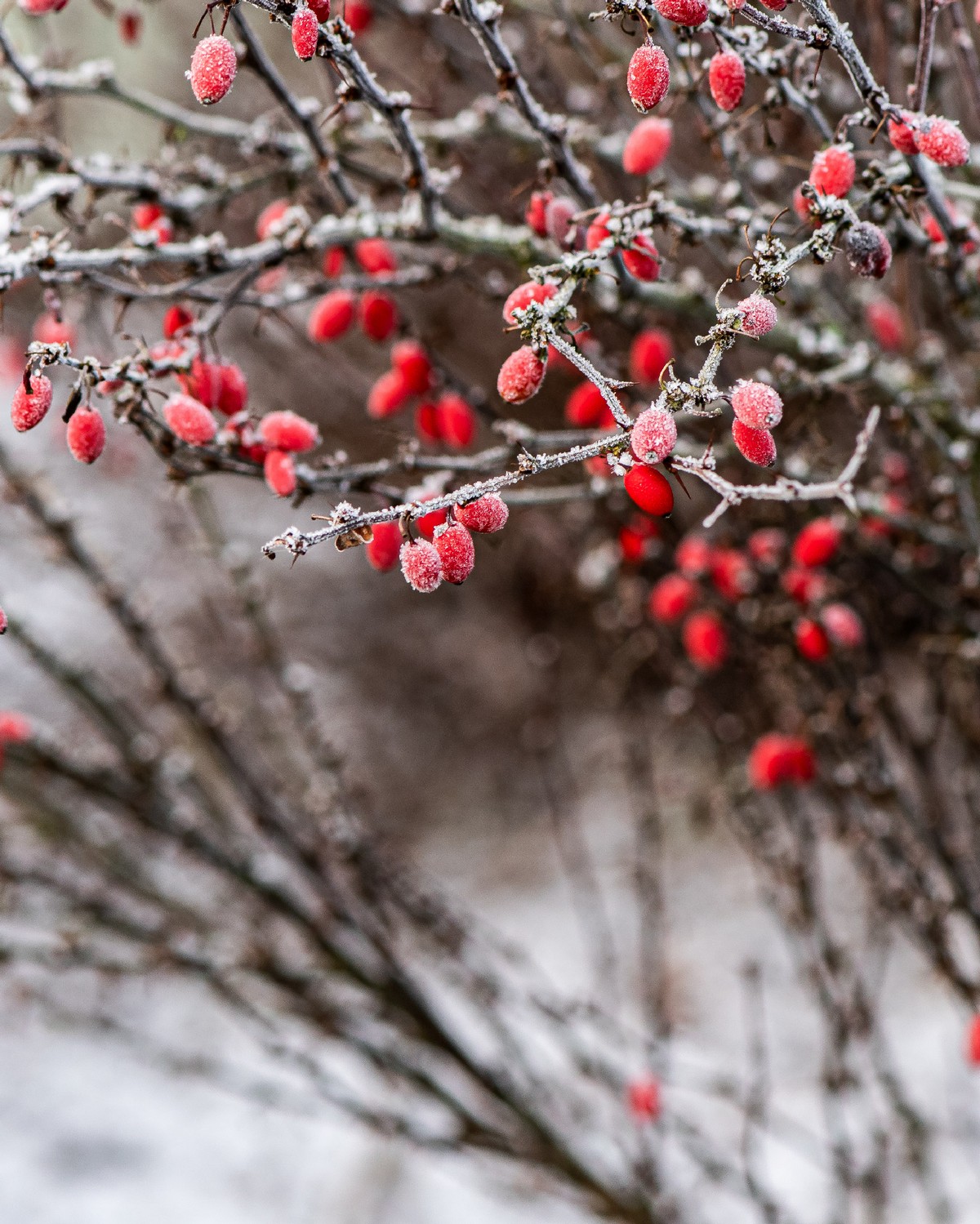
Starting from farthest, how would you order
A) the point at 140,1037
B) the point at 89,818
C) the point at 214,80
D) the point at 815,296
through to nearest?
the point at 89,818
the point at 140,1037
the point at 815,296
the point at 214,80

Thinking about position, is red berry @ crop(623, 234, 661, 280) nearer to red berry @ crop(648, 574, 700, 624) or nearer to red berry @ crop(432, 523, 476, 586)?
red berry @ crop(432, 523, 476, 586)

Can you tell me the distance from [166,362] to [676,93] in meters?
0.85

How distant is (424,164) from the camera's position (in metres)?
1.38

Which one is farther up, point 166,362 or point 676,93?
point 676,93

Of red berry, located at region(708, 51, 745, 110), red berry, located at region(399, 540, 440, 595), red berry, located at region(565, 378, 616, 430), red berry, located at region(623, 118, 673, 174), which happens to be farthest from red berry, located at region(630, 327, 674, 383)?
red berry, located at region(399, 540, 440, 595)

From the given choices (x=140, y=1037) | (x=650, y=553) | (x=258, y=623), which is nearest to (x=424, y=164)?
(x=650, y=553)

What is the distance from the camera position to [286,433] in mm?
1316

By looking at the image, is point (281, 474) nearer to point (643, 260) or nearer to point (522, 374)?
point (522, 374)

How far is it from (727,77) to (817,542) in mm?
848

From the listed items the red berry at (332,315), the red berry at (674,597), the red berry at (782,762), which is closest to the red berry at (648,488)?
the red berry at (332,315)

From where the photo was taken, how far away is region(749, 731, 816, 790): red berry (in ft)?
7.11

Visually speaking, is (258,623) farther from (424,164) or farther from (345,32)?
(345,32)

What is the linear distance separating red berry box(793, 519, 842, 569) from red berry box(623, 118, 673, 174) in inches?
27.5

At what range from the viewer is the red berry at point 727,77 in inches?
45.3
